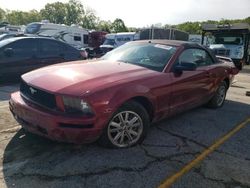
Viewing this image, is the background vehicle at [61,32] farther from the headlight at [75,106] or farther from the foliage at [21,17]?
the foliage at [21,17]

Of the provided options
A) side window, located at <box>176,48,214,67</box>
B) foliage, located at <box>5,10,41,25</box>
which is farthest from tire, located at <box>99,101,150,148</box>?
foliage, located at <box>5,10,41,25</box>

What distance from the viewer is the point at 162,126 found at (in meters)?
5.09

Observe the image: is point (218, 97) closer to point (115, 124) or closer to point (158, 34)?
point (115, 124)

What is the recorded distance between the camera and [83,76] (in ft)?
12.7

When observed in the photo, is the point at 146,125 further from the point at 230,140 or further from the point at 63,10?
the point at 63,10

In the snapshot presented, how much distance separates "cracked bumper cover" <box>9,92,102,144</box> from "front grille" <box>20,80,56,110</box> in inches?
3.9

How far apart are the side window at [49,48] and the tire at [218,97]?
5224 millimetres

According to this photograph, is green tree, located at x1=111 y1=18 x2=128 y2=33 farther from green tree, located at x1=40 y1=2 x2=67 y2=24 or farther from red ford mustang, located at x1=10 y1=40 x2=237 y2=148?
red ford mustang, located at x1=10 y1=40 x2=237 y2=148

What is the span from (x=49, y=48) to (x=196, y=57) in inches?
206

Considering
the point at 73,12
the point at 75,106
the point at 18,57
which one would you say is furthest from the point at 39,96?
the point at 73,12

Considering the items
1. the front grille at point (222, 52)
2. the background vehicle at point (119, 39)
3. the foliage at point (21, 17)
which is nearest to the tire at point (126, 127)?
the front grille at point (222, 52)

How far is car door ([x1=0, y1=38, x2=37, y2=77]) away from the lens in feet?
26.6

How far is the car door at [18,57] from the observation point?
8.11m

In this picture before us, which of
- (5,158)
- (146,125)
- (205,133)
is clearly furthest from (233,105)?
(5,158)
